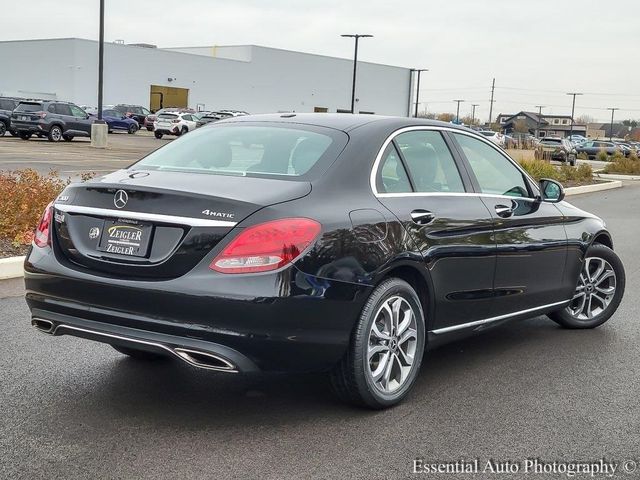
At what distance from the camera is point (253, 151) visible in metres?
4.91

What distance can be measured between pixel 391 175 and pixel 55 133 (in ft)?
109

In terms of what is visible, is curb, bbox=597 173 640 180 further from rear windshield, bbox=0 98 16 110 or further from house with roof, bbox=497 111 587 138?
house with roof, bbox=497 111 587 138

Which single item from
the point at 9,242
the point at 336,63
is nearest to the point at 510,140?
the point at 9,242

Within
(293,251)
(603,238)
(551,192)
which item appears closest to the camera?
(293,251)

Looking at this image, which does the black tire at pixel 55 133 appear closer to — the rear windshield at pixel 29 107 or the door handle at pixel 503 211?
the rear windshield at pixel 29 107

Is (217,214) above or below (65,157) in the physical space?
above

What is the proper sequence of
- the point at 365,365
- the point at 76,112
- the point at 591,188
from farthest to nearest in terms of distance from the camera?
the point at 76,112
the point at 591,188
the point at 365,365

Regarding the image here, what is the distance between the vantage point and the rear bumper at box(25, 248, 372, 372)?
394 cm

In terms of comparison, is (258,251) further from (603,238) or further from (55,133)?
(55,133)

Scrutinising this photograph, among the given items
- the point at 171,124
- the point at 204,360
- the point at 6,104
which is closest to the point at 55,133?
the point at 6,104

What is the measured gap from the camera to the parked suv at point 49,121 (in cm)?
3469

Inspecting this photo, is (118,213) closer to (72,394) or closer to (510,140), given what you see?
(72,394)

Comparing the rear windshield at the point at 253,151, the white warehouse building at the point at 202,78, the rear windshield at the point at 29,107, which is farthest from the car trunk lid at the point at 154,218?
the white warehouse building at the point at 202,78

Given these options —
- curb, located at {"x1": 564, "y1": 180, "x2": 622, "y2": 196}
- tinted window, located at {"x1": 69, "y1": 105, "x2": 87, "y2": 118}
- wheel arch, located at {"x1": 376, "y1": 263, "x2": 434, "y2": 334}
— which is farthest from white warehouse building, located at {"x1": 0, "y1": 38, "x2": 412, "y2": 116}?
wheel arch, located at {"x1": 376, "y1": 263, "x2": 434, "y2": 334}
